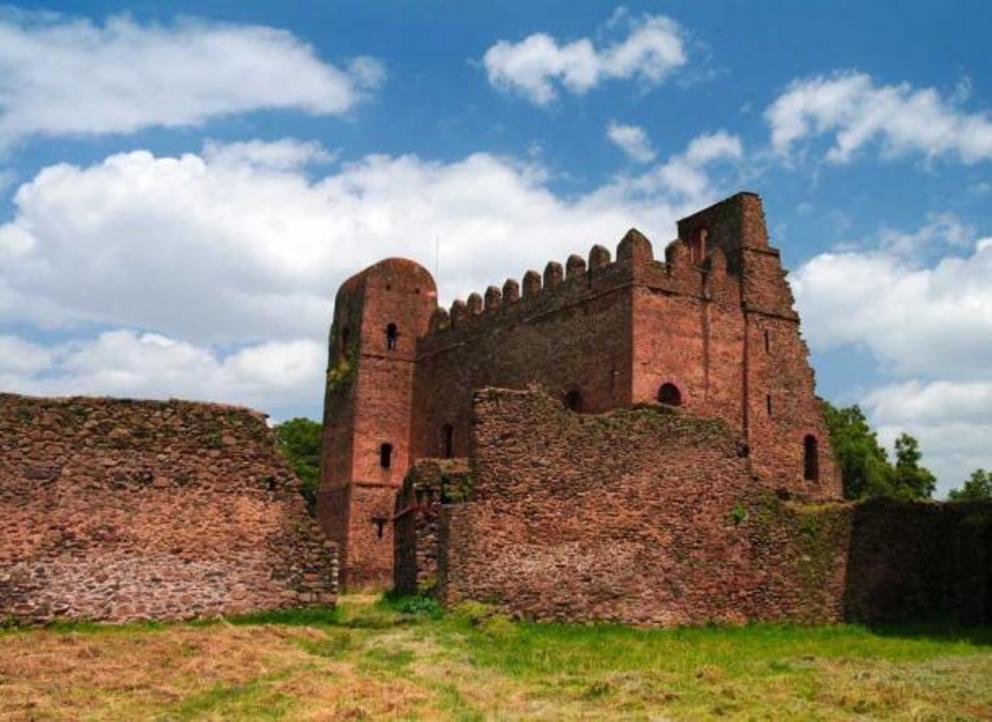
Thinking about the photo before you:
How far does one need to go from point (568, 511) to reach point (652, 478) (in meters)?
1.72

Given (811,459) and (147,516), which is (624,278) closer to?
(811,459)

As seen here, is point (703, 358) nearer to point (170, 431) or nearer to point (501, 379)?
point (501, 379)

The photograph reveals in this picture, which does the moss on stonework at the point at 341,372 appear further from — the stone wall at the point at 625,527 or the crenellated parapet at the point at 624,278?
the stone wall at the point at 625,527

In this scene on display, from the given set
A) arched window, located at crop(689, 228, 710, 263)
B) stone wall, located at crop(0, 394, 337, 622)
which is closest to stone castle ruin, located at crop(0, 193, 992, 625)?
stone wall, located at crop(0, 394, 337, 622)

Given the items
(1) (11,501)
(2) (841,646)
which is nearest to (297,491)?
(1) (11,501)

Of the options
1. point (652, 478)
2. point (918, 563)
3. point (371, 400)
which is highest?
point (371, 400)

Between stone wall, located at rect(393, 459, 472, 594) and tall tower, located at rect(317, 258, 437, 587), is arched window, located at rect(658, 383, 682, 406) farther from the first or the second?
tall tower, located at rect(317, 258, 437, 587)

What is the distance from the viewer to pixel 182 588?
52.0 feet

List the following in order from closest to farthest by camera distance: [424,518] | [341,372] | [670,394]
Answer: [424,518]
[670,394]
[341,372]

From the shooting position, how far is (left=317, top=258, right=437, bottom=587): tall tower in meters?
32.8

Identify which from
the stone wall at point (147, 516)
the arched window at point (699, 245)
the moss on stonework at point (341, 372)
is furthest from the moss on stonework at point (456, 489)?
the moss on stonework at point (341, 372)

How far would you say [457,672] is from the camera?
13.1 metres

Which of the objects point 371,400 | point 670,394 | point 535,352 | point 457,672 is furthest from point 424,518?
point 371,400

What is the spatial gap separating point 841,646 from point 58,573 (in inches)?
460
